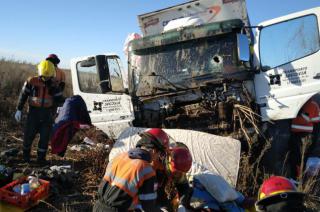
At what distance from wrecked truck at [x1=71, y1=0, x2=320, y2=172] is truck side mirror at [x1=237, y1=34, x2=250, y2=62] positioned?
1 centimetres

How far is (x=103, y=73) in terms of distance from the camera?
6.07 m

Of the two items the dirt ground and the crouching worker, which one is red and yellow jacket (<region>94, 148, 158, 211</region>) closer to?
the crouching worker

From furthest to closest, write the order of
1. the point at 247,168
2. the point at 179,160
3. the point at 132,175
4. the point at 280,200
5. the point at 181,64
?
the point at 181,64
the point at 247,168
the point at 179,160
the point at 132,175
the point at 280,200

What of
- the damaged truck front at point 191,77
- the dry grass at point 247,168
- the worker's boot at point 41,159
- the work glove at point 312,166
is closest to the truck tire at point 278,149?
the dry grass at point 247,168

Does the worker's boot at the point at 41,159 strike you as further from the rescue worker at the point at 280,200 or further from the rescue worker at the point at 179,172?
the rescue worker at the point at 280,200

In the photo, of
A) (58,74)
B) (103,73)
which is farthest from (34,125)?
(103,73)

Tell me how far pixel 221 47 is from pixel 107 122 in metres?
2.21

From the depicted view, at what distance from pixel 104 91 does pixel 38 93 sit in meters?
1.11

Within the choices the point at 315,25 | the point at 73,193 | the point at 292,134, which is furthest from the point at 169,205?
the point at 315,25

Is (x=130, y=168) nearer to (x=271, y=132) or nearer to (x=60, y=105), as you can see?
(x=271, y=132)

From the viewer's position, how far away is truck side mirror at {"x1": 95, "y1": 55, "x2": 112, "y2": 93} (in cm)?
604

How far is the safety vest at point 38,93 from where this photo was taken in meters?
6.32

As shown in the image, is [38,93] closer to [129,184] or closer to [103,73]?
[103,73]

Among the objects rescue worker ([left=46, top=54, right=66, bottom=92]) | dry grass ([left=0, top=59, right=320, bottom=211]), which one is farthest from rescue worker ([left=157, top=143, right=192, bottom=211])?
rescue worker ([left=46, top=54, right=66, bottom=92])
